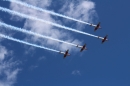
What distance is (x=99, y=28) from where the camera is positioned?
146625 mm

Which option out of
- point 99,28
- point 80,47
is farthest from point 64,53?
point 99,28

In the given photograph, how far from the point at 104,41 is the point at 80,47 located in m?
10.2

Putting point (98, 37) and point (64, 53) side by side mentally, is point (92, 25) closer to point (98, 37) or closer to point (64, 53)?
point (98, 37)

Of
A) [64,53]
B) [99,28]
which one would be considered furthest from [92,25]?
[64,53]

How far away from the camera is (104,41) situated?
485 ft

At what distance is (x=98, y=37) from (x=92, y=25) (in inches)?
211

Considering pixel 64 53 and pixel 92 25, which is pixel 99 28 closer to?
pixel 92 25

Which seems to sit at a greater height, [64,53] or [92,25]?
[92,25]

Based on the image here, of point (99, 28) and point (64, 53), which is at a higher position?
point (99, 28)

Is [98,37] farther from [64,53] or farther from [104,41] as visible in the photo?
[64,53]

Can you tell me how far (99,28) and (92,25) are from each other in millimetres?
3396

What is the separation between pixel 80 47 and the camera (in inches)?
5664

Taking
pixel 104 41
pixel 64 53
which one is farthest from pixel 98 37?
pixel 64 53
